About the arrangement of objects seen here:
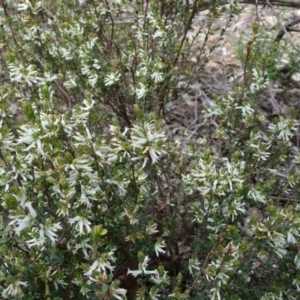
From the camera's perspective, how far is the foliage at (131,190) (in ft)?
5.86

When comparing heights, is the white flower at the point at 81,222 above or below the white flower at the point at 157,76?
below

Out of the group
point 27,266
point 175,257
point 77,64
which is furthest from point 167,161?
point 27,266

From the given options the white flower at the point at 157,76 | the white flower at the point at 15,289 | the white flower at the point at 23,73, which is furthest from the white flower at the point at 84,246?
the white flower at the point at 157,76

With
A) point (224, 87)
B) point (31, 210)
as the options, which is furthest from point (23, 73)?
point (224, 87)

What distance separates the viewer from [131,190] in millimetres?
2127

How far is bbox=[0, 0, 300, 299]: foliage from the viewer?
1.79m

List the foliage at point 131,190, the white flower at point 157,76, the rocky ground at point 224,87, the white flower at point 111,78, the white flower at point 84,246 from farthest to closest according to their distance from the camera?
the rocky ground at point 224,87 < the white flower at point 111,78 < the white flower at point 157,76 < the white flower at point 84,246 < the foliage at point 131,190

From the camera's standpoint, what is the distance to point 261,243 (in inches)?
75.5

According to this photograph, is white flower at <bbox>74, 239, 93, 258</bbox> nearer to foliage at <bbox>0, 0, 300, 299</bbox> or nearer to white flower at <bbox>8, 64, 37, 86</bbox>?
foliage at <bbox>0, 0, 300, 299</bbox>

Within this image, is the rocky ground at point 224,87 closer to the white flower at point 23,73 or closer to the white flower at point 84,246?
the white flower at point 23,73

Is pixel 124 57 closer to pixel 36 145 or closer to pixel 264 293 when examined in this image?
pixel 36 145

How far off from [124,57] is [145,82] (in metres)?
0.54

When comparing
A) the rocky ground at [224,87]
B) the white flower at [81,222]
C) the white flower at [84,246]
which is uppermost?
the white flower at [81,222]

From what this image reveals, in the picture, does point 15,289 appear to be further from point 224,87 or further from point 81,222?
point 224,87
